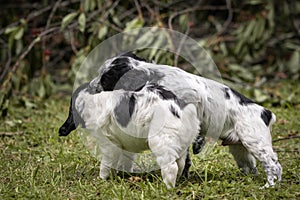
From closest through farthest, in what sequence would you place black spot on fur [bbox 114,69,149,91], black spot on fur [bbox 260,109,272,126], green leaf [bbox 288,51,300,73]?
black spot on fur [bbox 114,69,149,91] < black spot on fur [bbox 260,109,272,126] < green leaf [bbox 288,51,300,73]

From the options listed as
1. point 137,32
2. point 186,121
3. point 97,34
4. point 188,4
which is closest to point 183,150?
point 186,121

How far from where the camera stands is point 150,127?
280 centimetres

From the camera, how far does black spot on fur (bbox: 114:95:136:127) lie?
9.27ft

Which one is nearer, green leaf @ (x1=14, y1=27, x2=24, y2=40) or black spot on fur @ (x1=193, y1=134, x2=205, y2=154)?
black spot on fur @ (x1=193, y1=134, x2=205, y2=154)

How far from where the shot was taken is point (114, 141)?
117 inches

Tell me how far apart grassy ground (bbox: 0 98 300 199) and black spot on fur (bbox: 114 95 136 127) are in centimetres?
36

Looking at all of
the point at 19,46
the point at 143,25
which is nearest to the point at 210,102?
the point at 143,25

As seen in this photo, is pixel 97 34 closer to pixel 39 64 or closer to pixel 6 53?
pixel 39 64

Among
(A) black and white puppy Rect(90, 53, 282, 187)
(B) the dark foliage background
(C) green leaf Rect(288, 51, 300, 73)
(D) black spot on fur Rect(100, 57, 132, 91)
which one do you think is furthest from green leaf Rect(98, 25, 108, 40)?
(D) black spot on fur Rect(100, 57, 132, 91)

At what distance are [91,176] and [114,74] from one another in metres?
0.71

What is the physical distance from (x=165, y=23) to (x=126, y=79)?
12.7 ft

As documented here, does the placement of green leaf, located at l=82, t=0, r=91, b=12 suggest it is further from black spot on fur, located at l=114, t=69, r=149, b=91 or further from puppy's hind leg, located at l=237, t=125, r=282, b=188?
puppy's hind leg, located at l=237, t=125, r=282, b=188

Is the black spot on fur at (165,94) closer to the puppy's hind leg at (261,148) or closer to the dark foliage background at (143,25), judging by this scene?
the puppy's hind leg at (261,148)

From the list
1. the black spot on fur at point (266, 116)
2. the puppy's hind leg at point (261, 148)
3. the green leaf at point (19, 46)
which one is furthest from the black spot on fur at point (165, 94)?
the green leaf at point (19, 46)
